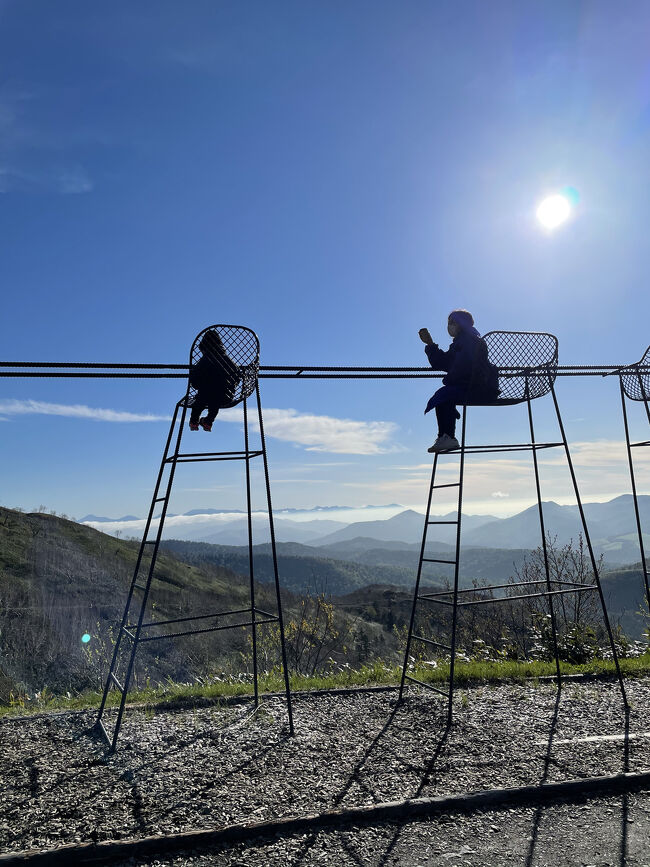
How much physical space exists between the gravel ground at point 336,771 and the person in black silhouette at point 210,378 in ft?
9.49

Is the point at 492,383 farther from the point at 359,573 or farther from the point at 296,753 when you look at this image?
the point at 359,573

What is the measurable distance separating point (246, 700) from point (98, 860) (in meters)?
3.06

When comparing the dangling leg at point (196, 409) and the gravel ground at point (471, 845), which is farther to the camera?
the dangling leg at point (196, 409)

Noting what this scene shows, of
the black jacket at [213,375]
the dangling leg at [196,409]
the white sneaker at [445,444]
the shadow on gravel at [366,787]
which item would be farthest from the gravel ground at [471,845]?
the black jacket at [213,375]

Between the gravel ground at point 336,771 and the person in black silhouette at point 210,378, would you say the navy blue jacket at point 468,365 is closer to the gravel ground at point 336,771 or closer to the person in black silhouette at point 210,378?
the person in black silhouette at point 210,378

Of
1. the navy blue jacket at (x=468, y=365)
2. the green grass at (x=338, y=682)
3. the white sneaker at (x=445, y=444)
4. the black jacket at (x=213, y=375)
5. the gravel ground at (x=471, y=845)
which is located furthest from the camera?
the green grass at (x=338, y=682)

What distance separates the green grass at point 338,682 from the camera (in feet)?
21.5

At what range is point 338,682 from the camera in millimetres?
7207

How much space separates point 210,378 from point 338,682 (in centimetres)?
427

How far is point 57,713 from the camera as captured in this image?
6.06 metres

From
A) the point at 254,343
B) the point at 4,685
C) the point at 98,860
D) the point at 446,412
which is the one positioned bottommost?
the point at 4,685

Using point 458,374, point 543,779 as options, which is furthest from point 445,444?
point 543,779

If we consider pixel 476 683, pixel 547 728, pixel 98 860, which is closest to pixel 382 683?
pixel 476 683

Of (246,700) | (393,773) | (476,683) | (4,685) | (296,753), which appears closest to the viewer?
(393,773)
